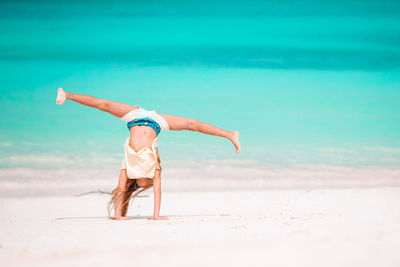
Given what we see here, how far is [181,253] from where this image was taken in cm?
457

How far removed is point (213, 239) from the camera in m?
5.03

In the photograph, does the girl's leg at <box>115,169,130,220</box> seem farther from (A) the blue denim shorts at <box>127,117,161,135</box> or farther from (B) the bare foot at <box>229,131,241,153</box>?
(B) the bare foot at <box>229,131,241,153</box>

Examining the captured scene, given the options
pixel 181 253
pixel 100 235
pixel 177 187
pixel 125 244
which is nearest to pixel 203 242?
pixel 181 253

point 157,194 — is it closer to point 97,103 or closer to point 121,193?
point 121,193

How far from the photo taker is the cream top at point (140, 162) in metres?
6.61

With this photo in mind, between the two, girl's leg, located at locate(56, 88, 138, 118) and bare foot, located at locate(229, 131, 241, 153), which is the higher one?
girl's leg, located at locate(56, 88, 138, 118)

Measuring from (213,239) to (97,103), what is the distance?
9.01ft

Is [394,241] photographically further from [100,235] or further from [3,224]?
[3,224]

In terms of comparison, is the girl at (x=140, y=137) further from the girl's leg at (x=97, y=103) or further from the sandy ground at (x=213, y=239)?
the sandy ground at (x=213, y=239)

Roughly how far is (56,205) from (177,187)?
3520 mm

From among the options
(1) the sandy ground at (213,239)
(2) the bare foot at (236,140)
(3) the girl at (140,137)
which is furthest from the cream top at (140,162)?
(2) the bare foot at (236,140)

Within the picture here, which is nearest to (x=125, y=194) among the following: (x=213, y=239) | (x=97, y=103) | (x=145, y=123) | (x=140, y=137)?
(x=140, y=137)

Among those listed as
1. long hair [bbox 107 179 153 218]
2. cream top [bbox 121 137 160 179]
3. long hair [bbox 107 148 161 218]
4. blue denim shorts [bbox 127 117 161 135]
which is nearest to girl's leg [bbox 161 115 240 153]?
blue denim shorts [bbox 127 117 161 135]

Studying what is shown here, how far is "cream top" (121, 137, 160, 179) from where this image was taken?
6605mm
